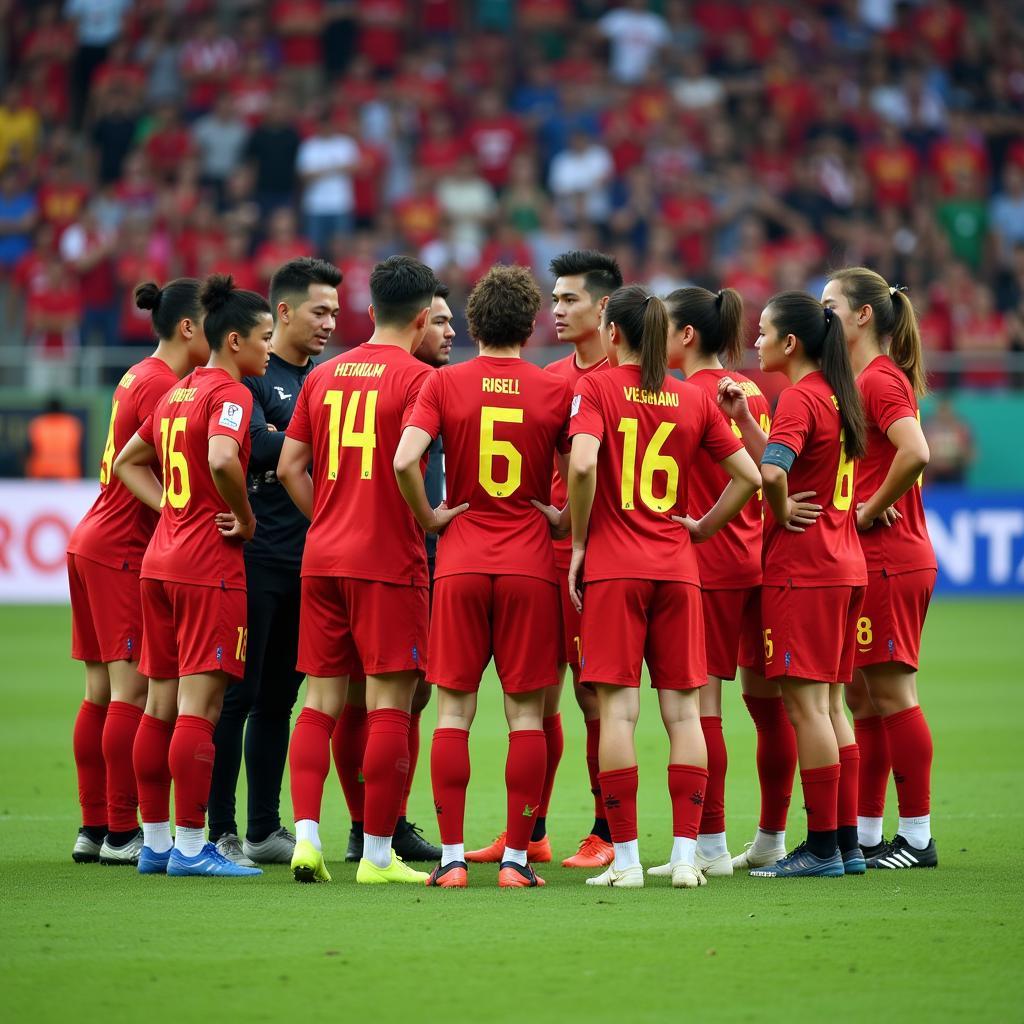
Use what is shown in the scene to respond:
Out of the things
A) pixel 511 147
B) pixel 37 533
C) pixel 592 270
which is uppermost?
pixel 511 147

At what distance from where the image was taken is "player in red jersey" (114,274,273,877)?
681 cm

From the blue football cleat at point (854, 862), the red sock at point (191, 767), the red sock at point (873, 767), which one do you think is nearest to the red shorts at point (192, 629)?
the red sock at point (191, 767)

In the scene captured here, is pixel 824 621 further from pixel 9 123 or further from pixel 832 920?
pixel 9 123

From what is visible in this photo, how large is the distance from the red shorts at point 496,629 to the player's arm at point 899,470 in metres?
1.55

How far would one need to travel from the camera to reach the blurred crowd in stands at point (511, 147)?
2172cm

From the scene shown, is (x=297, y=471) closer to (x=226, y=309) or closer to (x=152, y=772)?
(x=226, y=309)

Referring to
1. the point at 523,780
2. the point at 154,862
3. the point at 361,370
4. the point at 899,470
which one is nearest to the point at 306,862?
the point at 154,862

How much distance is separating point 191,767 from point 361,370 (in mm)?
1724

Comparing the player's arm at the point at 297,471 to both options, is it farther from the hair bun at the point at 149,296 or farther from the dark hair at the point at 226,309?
the hair bun at the point at 149,296

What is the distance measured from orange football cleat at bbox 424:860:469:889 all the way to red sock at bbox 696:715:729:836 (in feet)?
3.30

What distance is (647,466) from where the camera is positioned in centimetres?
666

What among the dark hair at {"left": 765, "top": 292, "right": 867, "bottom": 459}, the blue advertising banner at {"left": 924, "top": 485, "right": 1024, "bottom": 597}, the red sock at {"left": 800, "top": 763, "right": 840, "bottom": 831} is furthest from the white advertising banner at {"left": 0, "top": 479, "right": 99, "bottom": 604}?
the red sock at {"left": 800, "top": 763, "right": 840, "bottom": 831}

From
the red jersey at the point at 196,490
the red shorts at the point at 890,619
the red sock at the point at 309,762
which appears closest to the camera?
the red sock at the point at 309,762

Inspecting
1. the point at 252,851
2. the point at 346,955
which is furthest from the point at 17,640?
the point at 346,955
